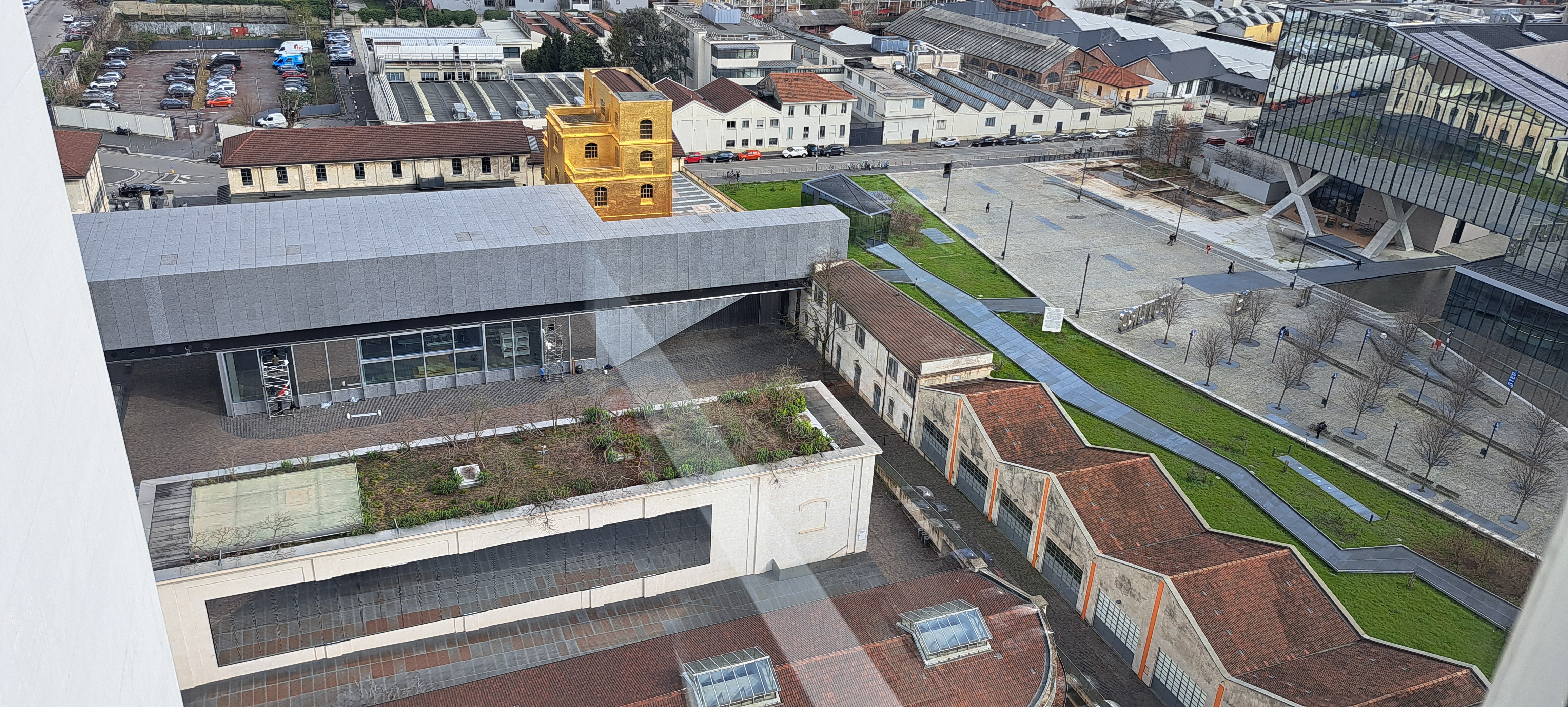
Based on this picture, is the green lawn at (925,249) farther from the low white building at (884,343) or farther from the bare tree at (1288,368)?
the bare tree at (1288,368)

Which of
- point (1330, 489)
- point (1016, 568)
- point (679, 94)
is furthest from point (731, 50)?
point (1016, 568)

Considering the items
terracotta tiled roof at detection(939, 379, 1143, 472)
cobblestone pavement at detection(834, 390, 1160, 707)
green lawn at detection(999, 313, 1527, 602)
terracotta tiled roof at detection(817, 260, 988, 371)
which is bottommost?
cobblestone pavement at detection(834, 390, 1160, 707)

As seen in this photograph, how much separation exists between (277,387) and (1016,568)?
1951cm

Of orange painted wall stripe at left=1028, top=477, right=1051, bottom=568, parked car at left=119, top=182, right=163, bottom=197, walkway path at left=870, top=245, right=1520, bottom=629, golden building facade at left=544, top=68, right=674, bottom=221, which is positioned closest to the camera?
walkway path at left=870, top=245, right=1520, bottom=629

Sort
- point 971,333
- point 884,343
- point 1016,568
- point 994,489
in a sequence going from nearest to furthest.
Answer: point 1016,568, point 994,489, point 884,343, point 971,333

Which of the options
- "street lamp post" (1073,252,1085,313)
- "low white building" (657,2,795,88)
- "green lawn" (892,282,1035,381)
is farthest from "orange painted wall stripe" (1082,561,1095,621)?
"low white building" (657,2,795,88)

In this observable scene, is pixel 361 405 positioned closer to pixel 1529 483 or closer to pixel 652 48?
pixel 1529 483

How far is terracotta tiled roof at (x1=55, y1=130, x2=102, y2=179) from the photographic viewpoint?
34156 millimetres

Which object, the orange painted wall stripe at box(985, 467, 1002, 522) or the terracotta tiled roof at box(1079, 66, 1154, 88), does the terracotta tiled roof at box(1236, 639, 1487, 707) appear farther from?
the terracotta tiled roof at box(1079, 66, 1154, 88)

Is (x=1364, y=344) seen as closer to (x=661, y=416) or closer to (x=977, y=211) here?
(x=977, y=211)

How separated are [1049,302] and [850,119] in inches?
895

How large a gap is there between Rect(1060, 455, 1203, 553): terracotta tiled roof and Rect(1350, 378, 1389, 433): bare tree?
9959 millimetres

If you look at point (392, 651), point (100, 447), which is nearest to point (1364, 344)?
point (392, 651)

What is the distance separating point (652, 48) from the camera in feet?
200
